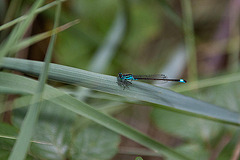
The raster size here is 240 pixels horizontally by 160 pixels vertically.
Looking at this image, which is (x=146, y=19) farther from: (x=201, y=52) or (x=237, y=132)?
(x=237, y=132)

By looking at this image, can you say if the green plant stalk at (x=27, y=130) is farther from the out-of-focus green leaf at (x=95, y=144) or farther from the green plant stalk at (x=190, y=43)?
the green plant stalk at (x=190, y=43)

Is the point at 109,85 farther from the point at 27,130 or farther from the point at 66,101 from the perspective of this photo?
the point at 27,130

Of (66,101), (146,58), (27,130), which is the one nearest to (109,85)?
(66,101)

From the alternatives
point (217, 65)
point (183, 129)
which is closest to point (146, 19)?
point (217, 65)

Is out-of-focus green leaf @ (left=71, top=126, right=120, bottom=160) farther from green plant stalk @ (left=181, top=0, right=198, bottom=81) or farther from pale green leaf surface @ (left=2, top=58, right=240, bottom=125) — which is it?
green plant stalk @ (left=181, top=0, right=198, bottom=81)

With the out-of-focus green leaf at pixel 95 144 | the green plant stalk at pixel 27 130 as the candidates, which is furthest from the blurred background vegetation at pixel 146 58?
the green plant stalk at pixel 27 130
